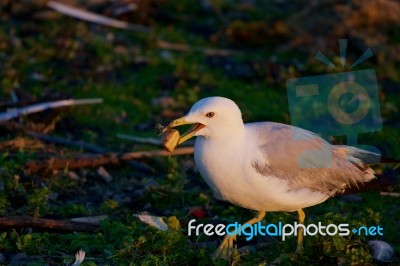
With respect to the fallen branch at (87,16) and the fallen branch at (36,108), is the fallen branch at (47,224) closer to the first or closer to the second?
the fallen branch at (36,108)

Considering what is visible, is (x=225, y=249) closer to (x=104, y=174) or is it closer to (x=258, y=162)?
(x=258, y=162)

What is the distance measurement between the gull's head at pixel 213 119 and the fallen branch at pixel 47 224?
46.1 inches

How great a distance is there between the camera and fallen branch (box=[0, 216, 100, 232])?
574cm

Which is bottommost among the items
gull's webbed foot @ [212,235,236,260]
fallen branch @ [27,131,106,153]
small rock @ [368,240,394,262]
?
small rock @ [368,240,394,262]

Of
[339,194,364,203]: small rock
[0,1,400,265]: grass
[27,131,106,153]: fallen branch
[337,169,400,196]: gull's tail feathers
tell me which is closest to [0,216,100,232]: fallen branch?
[0,1,400,265]: grass

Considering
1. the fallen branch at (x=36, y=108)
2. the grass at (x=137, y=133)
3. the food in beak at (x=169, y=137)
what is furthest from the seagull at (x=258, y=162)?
the fallen branch at (x=36, y=108)

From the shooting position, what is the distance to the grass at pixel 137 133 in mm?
5492

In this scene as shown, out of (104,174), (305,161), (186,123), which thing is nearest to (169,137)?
(186,123)

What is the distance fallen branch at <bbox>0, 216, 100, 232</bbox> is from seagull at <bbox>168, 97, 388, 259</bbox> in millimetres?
1084

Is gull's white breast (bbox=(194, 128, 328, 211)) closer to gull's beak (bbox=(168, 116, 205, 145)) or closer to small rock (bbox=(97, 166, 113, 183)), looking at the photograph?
gull's beak (bbox=(168, 116, 205, 145))

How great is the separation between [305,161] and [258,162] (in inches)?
19.4

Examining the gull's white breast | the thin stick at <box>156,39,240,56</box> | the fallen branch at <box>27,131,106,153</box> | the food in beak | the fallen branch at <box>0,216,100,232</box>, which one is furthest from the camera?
the thin stick at <box>156,39,240,56</box>

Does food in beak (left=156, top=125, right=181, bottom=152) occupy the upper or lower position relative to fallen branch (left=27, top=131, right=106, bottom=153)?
upper

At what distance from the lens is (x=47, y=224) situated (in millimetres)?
5809
